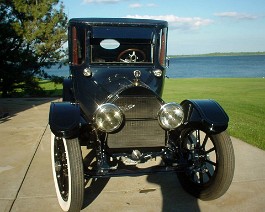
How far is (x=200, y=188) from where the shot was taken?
389cm

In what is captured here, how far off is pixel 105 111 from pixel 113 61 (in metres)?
1.39

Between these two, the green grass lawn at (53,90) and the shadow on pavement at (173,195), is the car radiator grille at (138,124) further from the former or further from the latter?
the green grass lawn at (53,90)

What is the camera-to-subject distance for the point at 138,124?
11.8 feet

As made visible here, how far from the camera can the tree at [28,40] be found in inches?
550

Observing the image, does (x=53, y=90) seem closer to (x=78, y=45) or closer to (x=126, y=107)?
(x=78, y=45)

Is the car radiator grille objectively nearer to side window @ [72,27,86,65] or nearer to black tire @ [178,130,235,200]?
black tire @ [178,130,235,200]

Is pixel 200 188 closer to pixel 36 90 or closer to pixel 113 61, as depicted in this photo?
pixel 113 61

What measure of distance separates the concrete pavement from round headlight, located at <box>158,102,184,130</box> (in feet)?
3.14

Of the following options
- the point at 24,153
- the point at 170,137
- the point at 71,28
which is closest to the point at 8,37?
the point at 24,153

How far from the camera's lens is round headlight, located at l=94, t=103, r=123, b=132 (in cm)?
334

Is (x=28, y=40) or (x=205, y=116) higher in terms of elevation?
(x=205, y=116)

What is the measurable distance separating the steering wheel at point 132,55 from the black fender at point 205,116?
986 millimetres

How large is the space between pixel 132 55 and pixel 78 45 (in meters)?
0.77

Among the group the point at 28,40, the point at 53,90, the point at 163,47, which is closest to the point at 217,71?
the point at 53,90
